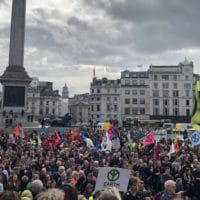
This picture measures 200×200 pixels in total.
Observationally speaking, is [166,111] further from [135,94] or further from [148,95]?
[135,94]

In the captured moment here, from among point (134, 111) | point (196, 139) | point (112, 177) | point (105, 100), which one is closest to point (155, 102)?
point (134, 111)

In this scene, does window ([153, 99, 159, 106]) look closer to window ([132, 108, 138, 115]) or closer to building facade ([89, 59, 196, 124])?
building facade ([89, 59, 196, 124])

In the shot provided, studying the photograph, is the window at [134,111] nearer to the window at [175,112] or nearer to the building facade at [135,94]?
the building facade at [135,94]

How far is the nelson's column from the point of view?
5147cm

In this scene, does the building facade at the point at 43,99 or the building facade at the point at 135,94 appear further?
the building facade at the point at 43,99

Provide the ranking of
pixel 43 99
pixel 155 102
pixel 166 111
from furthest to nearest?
pixel 43 99 → pixel 155 102 → pixel 166 111

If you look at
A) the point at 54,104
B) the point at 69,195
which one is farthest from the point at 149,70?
the point at 69,195

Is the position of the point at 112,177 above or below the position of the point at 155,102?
below

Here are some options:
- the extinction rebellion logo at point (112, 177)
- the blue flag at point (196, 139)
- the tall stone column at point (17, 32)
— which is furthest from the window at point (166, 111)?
the extinction rebellion logo at point (112, 177)

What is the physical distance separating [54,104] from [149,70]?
62.5m

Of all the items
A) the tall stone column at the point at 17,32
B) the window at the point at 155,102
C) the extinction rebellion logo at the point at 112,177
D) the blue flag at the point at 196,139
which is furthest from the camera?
the window at the point at 155,102

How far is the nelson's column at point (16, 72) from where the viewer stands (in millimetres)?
51469

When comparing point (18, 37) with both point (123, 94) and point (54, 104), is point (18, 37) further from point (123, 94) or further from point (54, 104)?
point (54, 104)

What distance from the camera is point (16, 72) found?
52.1 m
